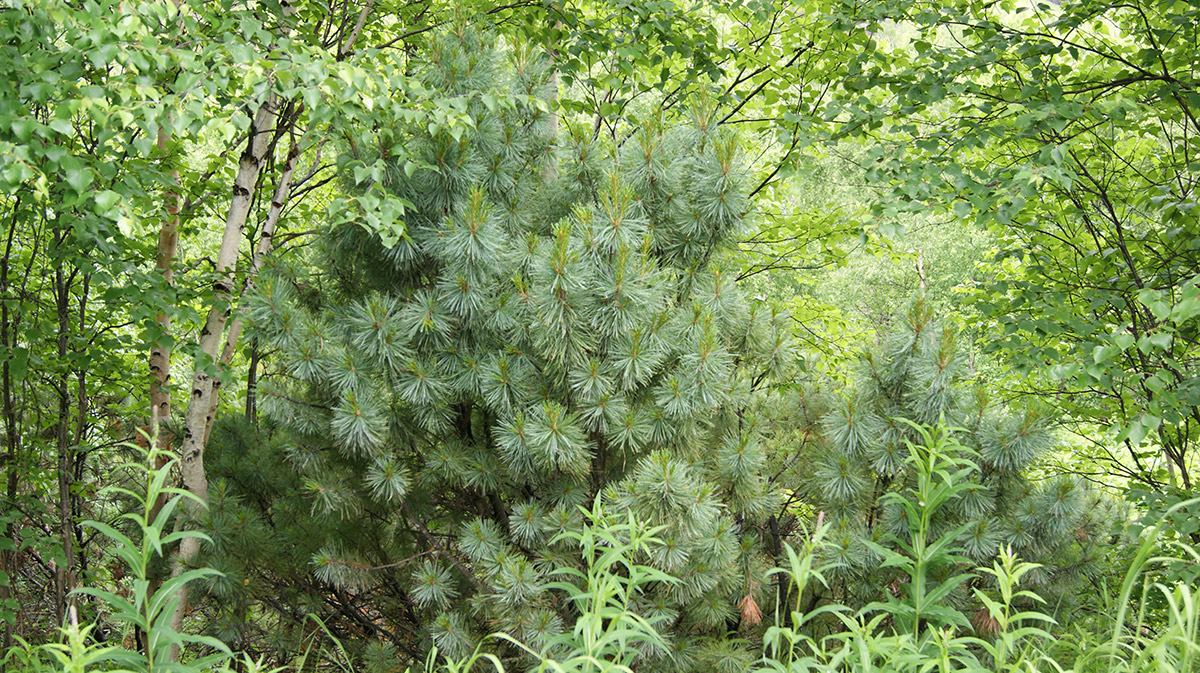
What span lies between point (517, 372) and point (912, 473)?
66.8 inches

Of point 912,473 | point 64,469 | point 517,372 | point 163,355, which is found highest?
point 163,355

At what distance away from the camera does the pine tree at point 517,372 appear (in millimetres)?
2934

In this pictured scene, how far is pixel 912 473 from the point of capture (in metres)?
3.35

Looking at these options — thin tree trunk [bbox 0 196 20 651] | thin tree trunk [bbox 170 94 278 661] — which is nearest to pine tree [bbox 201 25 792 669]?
thin tree trunk [bbox 170 94 278 661]

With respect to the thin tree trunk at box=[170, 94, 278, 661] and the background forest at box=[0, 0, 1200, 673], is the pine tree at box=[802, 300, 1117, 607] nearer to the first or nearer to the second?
the background forest at box=[0, 0, 1200, 673]

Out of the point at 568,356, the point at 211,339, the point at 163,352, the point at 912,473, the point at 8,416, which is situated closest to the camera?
the point at 568,356

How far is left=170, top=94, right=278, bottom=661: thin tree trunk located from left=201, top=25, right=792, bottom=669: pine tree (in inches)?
10.8

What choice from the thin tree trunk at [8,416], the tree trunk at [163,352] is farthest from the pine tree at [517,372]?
the thin tree trunk at [8,416]

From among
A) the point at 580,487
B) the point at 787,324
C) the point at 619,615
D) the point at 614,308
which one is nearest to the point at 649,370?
the point at 614,308

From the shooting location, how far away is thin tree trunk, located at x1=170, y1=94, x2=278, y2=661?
360cm

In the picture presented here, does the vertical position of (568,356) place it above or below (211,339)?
below

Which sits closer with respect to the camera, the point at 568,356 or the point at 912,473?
the point at 568,356

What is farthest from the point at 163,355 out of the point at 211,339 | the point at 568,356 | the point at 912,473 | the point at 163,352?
the point at 912,473

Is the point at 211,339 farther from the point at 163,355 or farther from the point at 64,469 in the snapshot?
the point at 64,469
